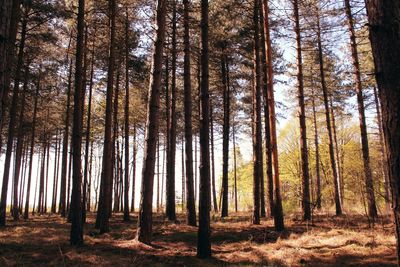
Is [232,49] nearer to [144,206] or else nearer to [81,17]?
[81,17]

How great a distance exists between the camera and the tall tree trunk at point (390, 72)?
11.1ft

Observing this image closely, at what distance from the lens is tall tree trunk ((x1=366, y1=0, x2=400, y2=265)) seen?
11.1 feet

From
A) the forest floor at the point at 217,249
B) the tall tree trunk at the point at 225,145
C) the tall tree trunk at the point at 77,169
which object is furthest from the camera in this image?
the tall tree trunk at the point at 225,145

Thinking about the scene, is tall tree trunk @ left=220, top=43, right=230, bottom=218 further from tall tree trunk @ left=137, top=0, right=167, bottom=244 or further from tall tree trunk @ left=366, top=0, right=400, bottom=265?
tall tree trunk @ left=366, top=0, right=400, bottom=265

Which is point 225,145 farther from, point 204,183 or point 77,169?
point 204,183

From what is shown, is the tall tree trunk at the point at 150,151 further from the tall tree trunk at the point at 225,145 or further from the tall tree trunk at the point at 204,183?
the tall tree trunk at the point at 225,145

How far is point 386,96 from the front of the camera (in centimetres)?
349

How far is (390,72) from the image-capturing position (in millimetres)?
3453

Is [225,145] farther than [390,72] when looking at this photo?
Yes

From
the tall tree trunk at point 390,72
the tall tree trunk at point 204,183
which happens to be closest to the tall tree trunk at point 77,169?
the tall tree trunk at point 204,183

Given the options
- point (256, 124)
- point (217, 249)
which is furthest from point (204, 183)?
point (256, 124)

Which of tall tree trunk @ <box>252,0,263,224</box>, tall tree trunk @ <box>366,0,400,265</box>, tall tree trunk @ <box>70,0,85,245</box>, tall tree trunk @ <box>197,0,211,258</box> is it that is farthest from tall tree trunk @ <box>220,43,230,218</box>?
tall tree trunk @ <box>366,0,400,265</box>

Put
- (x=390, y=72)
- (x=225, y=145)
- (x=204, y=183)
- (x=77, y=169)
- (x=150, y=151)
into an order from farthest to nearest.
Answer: (x=225, y=145), (x=77, y=169), (x=150, y=151), (x=204, y=183), (x=390, y=72)

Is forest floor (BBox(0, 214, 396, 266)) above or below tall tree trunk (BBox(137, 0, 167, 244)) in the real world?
below
